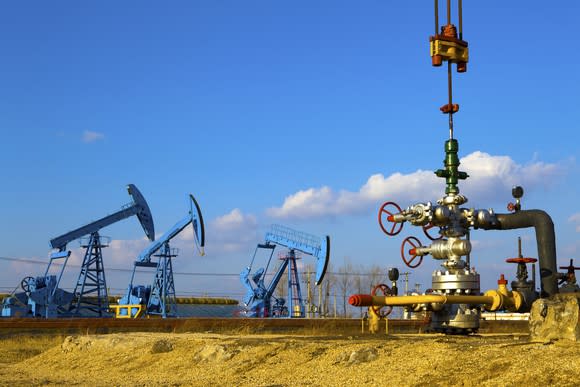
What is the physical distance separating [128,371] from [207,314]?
5783cm

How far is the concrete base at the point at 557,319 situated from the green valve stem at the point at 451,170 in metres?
3.46

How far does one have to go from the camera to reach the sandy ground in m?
7.86

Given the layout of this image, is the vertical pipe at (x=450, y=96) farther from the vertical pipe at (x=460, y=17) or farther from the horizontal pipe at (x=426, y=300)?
the horizontal pipe at (x=426, y=300)

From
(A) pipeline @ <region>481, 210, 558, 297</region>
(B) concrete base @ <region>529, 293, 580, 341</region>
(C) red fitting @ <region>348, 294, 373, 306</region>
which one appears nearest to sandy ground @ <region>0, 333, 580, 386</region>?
(B) concrete base @ <region>529, 293, 580, 341</region>

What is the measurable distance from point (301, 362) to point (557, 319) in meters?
3.35

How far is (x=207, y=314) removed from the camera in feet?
226

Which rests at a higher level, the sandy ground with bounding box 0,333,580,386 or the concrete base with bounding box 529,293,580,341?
the concrete base with bounding box 529,293,580,341

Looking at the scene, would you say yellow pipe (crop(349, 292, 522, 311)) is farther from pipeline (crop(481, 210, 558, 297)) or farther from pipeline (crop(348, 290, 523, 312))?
pipeline (crop(481, 210, 558, 297))

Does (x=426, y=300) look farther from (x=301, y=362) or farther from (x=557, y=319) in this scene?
(x=557, y=319)

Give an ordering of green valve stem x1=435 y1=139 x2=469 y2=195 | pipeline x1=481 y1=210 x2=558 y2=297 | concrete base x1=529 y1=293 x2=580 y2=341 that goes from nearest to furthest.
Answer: concrete base x1=529 y1=293 x2=580 y2=341 → pipeline x1=481 y1=210 x2=558 y2=297 → green valve stem x1=435 y1=139 x2=469 y2=195

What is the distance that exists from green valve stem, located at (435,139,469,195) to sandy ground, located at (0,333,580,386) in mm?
2524

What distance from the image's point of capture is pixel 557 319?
29.7 feet

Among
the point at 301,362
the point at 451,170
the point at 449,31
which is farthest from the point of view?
the point at 449,31

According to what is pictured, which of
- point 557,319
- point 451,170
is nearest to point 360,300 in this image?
point 451,170
